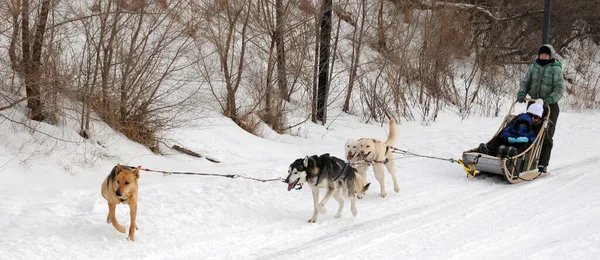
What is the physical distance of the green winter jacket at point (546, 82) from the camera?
8.61m

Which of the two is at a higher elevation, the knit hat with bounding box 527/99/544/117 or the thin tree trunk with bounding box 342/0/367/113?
the thin tree trunk with bounding box 342/0/367/113

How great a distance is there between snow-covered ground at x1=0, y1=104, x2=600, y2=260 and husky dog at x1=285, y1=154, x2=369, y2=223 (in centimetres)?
24

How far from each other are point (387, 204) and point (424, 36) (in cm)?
939

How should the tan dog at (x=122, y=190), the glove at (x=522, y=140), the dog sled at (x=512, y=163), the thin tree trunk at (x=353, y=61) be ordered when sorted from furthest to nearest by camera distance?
the thin tree trunk at (x=353, y=61) → the glove at (x=522, y=140) → the dog sled at (x=512, y=163) → the tan dog at (x=122, y=190)

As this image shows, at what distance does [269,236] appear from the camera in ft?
18.3

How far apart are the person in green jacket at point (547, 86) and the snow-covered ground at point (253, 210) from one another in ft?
1.58

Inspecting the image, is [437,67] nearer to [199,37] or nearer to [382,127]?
[382,127]

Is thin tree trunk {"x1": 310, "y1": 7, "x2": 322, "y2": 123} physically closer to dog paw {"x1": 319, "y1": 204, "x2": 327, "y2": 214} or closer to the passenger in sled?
the passenger in sled

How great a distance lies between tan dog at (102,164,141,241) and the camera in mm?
5129

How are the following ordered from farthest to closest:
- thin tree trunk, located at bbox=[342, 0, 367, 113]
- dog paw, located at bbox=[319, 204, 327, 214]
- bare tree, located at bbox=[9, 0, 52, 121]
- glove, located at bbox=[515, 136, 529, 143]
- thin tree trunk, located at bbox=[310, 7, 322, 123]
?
1. thin tree trunk, located at bbox=[342, 0, 367, 113]
2. thin tree trunk, located at bbox=[310, 7, 322, 123]
3. glove, located at bbox=[515, 136, 529, 143]
4. bare tree, located at bbox=[9, 0, 52, 121]
5. dog paw, located at bbox=[319, 204, 327, 214]

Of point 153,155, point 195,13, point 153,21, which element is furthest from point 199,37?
point 153,155

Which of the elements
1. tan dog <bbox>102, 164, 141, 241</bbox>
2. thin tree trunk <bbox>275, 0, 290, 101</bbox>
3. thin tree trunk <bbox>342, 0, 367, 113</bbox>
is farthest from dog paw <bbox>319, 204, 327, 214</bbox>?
thin tree trunk <bbox>342, 0, 367, 113</bbox>

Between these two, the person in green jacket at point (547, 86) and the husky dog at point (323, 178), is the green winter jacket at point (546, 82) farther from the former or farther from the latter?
the husky dog at point (323, 178)

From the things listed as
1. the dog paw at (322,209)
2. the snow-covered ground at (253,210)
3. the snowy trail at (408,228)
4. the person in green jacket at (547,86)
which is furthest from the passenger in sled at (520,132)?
the dog paw at (322,209)
